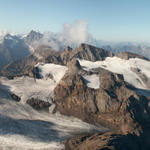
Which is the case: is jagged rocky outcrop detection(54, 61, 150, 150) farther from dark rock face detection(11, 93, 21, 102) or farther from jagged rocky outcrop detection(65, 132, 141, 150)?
dark rock face detection(11, 93, 21, 102)

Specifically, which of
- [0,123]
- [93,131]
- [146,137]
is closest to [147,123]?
[146,137]

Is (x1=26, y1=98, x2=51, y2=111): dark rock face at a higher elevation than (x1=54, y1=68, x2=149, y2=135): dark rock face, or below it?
below

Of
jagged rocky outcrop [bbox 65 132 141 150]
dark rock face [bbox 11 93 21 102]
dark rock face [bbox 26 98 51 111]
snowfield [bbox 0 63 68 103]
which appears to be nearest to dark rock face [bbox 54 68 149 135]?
dark rock face [bbox 26 98 51 111]

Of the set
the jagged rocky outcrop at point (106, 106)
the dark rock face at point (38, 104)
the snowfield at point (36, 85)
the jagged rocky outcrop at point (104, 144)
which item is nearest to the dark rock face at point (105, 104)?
the jagged rocky outcrop at point (106, 106)

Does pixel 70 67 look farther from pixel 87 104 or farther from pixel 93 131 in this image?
pixel 93 131

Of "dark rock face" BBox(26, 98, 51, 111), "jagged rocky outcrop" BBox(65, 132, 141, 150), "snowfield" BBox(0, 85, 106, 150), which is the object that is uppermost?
"jagged rocky outcrop" BBox(65, 132, 141, 150)

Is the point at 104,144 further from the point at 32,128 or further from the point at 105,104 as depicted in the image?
the point at 105,104

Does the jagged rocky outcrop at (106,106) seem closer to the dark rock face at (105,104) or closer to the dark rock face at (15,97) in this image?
the dark rock face at (105,104)

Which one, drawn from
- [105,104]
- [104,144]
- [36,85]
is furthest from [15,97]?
[104,144]

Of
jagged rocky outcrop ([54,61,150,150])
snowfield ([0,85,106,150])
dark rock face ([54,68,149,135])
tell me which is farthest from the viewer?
dark rock face ([54,68,149,135])
